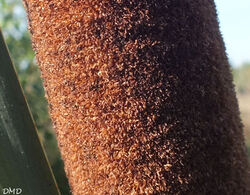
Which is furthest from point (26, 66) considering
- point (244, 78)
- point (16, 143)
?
point (244, 78)

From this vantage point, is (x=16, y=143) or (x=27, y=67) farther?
(x=27, y=67)

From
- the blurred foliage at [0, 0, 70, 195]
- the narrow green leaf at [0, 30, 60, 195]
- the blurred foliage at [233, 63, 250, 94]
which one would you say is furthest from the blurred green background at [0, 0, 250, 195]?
the blurred foliage at [233, 63, 250, 94]

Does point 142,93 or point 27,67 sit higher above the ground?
point 27,67

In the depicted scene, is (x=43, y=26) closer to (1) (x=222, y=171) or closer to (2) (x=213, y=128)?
(2) (x=213, y=128)

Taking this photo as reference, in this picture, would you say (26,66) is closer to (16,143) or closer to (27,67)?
(27,67)

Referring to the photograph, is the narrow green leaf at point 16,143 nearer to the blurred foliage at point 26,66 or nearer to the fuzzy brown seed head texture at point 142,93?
the fuzzy brown seed head texture at point 142,93

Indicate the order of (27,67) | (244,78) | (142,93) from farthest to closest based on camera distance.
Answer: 1. (244,78)
2. (27,67)
3. (142,93)

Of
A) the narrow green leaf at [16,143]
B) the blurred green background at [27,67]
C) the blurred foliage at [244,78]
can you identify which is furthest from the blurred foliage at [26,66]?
the blurred foliage at [244,78]
